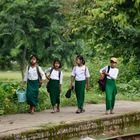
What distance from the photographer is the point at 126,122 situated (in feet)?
41.8

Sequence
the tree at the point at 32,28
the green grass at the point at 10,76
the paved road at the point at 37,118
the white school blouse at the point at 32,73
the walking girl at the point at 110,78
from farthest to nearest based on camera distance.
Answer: the green grass at the point at 10,76, the tree at the point at 32,28, the white school blouse at the point at 32,73, the walking girl at the point at 110,78, the paved road at the point at 37,118

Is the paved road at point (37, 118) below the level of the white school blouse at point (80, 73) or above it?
below

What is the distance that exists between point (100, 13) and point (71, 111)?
3.81 meters

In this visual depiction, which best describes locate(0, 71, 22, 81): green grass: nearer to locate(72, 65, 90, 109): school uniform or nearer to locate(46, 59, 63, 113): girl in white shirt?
locate(46, 59, 63, 113): girl in white shirt

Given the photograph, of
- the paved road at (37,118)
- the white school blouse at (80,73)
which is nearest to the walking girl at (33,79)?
the paved road at (37,118)

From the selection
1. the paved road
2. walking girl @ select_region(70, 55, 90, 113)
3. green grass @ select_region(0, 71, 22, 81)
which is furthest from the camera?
green grass @ select_region(0, 71, 22, 81)

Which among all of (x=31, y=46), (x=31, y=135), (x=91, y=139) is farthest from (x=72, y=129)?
(x=31, y=46)

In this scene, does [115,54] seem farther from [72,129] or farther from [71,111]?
[72,129]

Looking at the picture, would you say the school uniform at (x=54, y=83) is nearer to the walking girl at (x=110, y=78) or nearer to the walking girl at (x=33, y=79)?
the walking girl at (x=33, y=79)

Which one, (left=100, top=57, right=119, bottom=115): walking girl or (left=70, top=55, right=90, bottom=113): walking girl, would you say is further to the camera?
(left=70, top=55, right=90, bottom=113): walking girl

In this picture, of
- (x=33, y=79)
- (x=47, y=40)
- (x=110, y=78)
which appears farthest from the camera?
(x=47, y=40)

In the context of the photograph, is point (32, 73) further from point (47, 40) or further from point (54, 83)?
point (47, 40)

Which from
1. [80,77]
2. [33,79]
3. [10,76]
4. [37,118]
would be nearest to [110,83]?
[80,77]

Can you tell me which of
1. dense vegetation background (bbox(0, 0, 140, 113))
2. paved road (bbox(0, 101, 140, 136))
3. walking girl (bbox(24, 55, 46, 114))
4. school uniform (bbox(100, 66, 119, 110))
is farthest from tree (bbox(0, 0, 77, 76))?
school uniform (bbox(100, 66, 119, 110))
